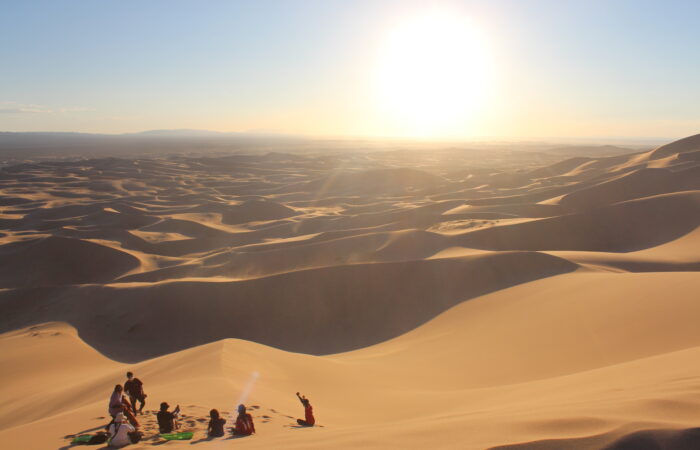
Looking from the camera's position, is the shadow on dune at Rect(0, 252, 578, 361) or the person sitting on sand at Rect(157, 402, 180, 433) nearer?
the person sitting on sand at Rect(157, 402, 180, 433)

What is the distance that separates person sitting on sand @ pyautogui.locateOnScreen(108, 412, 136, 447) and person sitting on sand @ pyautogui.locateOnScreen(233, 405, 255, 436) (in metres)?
0.97

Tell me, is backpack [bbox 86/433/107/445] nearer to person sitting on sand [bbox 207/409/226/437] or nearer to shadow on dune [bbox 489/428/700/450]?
person sitting on sand [bbox 207/409/226/437]

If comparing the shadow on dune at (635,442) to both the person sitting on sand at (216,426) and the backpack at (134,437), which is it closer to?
the person sitting on sand at (216,426)

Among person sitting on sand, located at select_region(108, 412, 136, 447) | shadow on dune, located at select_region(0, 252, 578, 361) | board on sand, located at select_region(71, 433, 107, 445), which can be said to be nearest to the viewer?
person sitting on sand, located at select_region(108, 412, 136, 447)

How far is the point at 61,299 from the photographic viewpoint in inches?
593

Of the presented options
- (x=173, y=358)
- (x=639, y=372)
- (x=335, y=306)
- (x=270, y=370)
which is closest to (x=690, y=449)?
(x=639, y=372)

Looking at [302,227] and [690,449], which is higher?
[690,449]

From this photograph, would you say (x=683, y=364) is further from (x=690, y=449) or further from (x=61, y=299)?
(x=61, y=299)

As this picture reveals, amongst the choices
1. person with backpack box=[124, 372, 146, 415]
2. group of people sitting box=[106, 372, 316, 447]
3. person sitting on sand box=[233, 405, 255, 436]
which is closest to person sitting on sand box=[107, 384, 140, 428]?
group of people sitting box=[106, 372, 316, 447]

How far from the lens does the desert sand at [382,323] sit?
4.59m

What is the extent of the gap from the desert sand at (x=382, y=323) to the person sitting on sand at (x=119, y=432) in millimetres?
260

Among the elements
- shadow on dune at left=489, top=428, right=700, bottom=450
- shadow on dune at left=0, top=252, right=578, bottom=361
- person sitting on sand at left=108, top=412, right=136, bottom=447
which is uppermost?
shadow on dune at left=489, top=428, right=700, bottom=450

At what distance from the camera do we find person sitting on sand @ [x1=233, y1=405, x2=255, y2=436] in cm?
481

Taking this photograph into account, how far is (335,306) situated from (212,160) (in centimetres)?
6632
